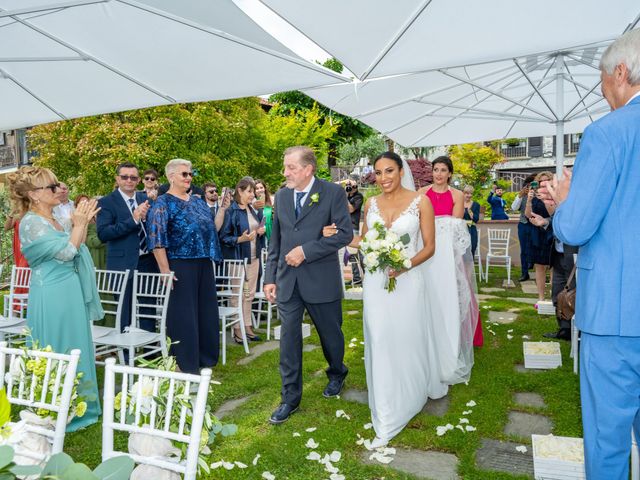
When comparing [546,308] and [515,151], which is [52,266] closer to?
[546,308]

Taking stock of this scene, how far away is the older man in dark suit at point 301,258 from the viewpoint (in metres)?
4.28

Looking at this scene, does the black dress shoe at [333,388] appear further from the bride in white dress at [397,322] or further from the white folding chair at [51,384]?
the white folding chair at [51,384]

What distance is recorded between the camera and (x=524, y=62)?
6746mm

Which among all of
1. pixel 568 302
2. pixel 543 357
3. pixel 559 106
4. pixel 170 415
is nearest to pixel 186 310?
pixel 170 415

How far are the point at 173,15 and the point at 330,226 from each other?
207 centimetres

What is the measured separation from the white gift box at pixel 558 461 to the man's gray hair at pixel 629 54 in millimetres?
2179

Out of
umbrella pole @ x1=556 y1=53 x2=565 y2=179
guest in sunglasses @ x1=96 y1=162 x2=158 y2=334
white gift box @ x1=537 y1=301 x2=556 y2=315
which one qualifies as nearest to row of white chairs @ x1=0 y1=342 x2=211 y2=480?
guest in sunglasses @ x1=96 y1=162 x2=158 y2=334

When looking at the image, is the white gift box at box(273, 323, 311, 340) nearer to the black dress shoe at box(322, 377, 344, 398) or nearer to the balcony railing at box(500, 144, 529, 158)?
the black dress shoe at box(322, 377, 344, 398)

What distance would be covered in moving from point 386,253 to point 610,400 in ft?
6.62

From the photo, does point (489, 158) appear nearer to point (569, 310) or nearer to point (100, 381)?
point (569, 310)

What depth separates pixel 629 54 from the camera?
6.99 feet

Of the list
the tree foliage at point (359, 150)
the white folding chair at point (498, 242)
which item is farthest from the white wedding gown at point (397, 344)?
the tree foliage at point (359, 150)

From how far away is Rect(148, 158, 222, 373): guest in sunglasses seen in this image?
16.3 feet

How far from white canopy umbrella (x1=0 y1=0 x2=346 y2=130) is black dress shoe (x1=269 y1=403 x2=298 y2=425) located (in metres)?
2.74
